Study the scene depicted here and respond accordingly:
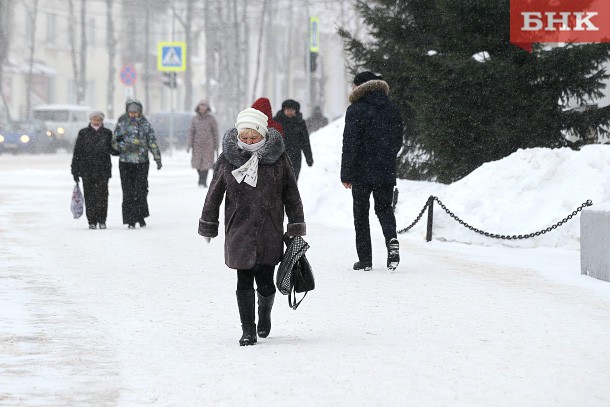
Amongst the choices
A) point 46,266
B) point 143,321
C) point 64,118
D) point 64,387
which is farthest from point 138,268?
point 64,118

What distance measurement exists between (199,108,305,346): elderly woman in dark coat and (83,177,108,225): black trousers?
945 cm

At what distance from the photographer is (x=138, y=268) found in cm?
1314

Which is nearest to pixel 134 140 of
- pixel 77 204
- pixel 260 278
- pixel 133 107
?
pixel 133 107

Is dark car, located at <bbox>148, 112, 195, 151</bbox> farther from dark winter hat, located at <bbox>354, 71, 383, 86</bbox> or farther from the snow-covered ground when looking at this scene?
dark winter hat, located at <bbox>354, 71, 383, 86</bbox>

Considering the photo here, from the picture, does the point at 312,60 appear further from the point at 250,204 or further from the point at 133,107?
the point at 250,204

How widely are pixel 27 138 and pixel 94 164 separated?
112 feet

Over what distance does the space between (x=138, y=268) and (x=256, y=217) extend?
190 inches

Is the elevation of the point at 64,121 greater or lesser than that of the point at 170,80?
lesser

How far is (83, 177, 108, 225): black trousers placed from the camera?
58.7ft

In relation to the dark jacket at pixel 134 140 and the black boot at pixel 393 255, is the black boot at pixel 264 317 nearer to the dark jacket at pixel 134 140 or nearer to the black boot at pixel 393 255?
the black boot at pixel 393 255

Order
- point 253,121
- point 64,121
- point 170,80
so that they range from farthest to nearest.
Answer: point 64,121
point 170,80
point 253,121

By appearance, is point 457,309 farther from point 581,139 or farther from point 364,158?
point 581,139

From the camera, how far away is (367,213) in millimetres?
12750

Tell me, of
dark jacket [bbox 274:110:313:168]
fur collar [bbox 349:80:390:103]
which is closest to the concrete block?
fur collar [bbox 349:80:390:103]
